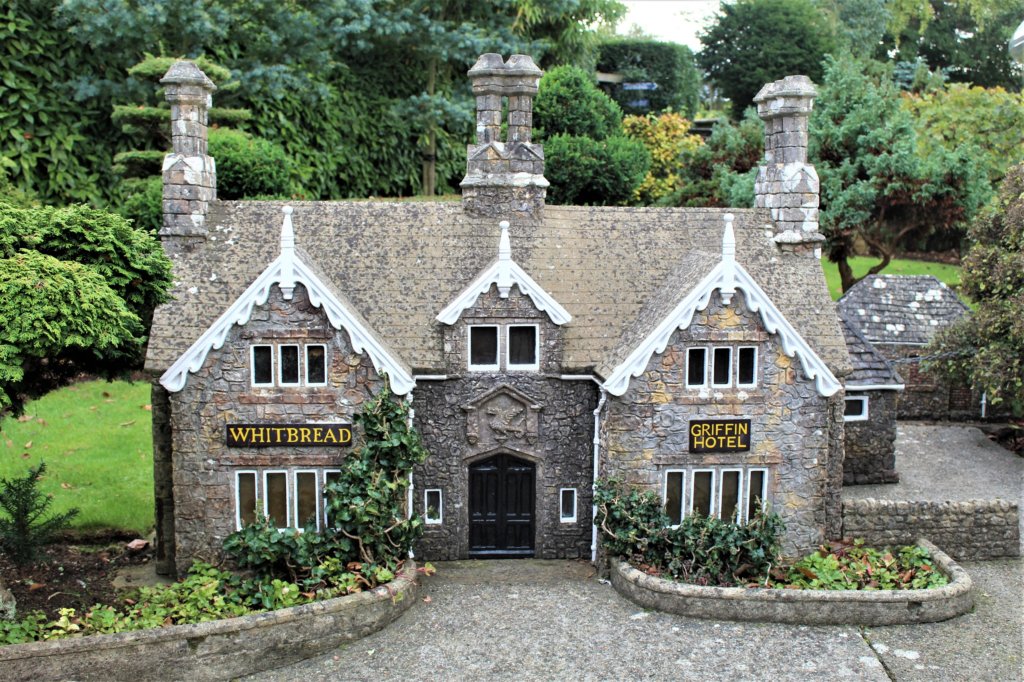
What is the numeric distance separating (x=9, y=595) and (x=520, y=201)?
38.6ft

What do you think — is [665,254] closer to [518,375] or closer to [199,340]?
[518,375]

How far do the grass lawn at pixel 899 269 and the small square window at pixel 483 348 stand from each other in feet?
80.0

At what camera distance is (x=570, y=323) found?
65.1 feet

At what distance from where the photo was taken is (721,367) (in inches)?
747

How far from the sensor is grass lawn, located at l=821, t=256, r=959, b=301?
41.5m

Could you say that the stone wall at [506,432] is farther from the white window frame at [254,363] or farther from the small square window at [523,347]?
the white window frame at [254,363]

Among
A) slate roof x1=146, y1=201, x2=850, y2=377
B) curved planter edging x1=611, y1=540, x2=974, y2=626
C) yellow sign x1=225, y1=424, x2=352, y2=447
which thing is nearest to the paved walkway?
curved planter edging x1=611, y1=540, x2=974, y2=626

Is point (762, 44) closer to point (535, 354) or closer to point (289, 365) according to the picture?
point (535, 354)

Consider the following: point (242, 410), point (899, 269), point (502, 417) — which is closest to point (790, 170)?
point (502, 417)

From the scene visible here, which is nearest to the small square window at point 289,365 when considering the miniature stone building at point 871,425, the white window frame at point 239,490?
the white window frame at point 239,490

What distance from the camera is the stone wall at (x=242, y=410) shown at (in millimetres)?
18141

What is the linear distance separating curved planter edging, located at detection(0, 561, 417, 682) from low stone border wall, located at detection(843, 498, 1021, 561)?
385 inches

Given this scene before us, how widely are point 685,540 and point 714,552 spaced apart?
55 cm

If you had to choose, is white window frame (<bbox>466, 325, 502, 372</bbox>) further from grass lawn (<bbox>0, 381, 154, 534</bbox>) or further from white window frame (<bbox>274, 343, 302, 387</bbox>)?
grass lawn (<bbox>0, 381, 154, 534</bbox>)
